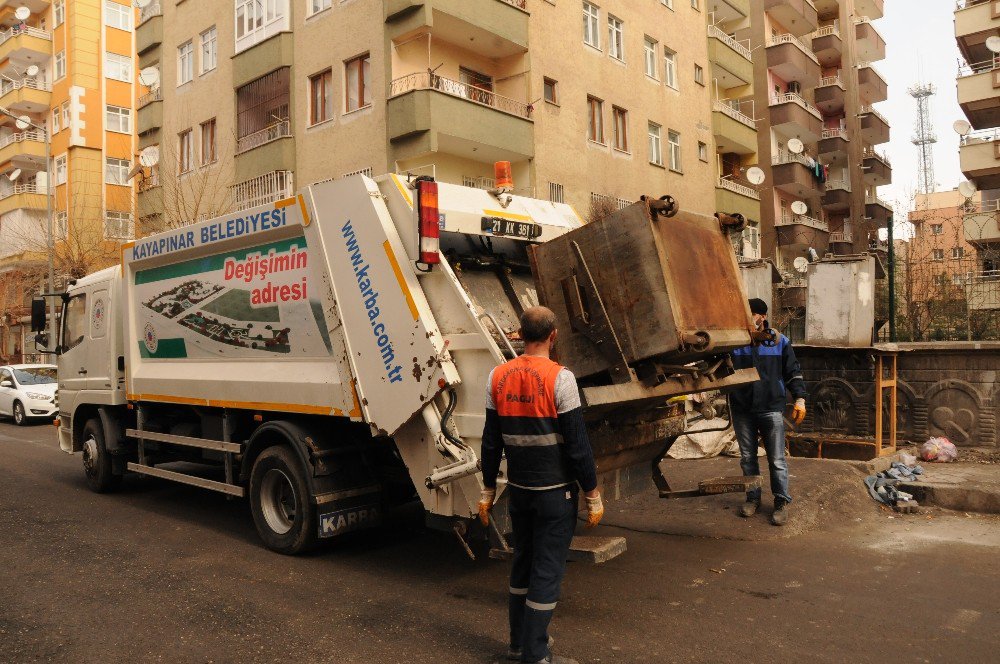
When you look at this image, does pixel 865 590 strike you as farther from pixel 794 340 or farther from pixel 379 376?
pixel 794 340

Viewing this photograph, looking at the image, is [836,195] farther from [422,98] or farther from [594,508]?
[594,508]

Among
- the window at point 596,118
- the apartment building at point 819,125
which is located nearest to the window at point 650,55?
the window at point 596,118

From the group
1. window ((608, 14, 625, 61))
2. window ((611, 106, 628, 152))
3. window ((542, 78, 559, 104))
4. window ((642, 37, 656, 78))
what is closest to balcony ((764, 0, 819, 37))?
window ((642, 37, 656, 78))

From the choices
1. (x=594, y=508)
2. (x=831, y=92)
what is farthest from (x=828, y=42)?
(x=594, y=508)

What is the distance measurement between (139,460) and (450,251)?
14.9 feet

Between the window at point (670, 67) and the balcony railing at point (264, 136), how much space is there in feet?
40.0

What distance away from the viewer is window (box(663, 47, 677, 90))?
25047 millimetres

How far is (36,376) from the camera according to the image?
60.2 ft

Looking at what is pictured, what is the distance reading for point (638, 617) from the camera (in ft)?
14.3

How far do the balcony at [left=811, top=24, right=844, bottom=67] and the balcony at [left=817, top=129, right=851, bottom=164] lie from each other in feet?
12.1

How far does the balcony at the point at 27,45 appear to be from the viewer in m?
36.5

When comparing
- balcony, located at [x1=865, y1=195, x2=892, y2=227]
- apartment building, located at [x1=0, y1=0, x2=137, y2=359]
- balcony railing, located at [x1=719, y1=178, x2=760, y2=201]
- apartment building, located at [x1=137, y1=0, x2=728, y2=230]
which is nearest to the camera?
apartment building, located at [x1=137, y1=0, x2=728, y2=230]

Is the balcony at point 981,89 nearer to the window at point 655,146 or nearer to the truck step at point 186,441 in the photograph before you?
the window at point 655,146

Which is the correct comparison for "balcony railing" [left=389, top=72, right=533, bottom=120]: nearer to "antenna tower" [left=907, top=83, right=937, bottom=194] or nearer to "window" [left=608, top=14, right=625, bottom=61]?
"window" [left=608, top=14, right=625, bottom=61]
